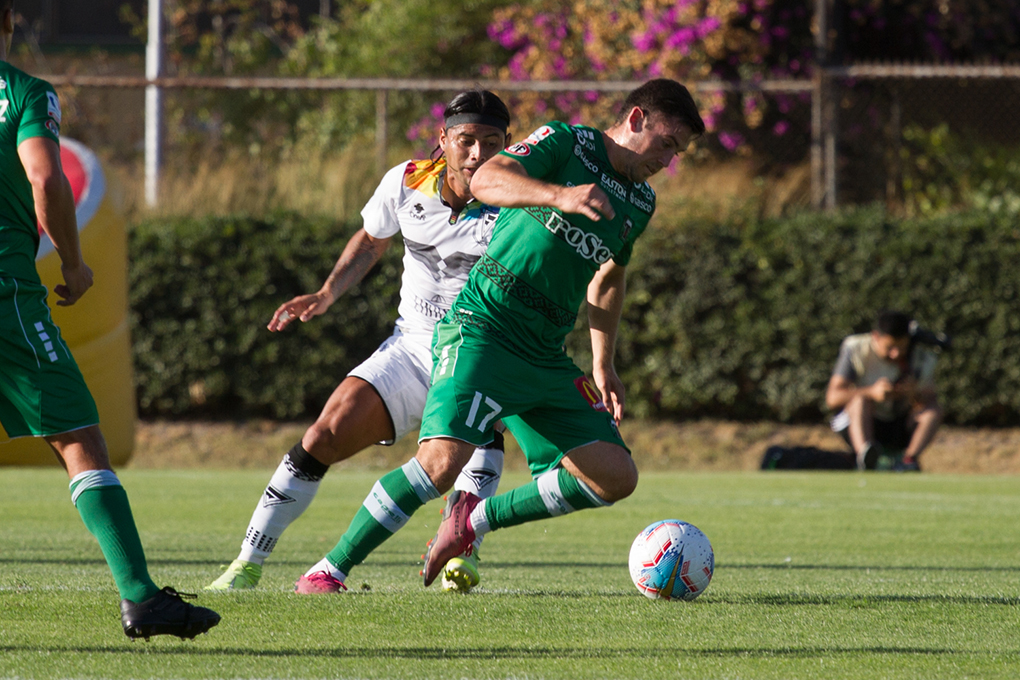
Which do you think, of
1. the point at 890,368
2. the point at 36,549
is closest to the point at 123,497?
the point at 36,549

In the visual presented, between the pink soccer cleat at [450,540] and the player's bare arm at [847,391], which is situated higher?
the pink soccer cleat at [450,540]

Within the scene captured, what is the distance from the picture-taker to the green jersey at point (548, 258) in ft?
15.8

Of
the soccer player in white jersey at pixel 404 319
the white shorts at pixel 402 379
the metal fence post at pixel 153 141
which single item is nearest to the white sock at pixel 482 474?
the soccer player in white jersey at pixel 404 319

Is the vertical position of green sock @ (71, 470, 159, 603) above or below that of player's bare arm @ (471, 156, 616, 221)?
below

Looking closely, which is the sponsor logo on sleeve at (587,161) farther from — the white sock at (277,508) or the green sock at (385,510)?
the white sock at (277,508)

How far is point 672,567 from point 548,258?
4.37ft

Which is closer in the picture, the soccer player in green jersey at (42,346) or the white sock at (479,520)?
the soccer player in green jersey at (42,346)

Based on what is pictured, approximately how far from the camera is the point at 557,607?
4.61m

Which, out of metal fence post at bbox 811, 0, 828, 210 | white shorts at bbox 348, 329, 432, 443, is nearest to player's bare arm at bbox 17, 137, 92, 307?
white shorts at bbox 348, 329, 432, 443

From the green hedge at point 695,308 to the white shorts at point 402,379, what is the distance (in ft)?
29.6

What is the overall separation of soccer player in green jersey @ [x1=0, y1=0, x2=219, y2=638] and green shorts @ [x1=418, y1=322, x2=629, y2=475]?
128 centimetres

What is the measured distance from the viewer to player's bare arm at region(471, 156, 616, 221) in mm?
3988

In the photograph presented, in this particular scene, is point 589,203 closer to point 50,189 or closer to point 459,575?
point 50,189

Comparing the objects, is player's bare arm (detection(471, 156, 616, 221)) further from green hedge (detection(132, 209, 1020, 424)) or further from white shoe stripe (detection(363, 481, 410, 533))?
green hedge (detection(132, 209, 1020, 424))
